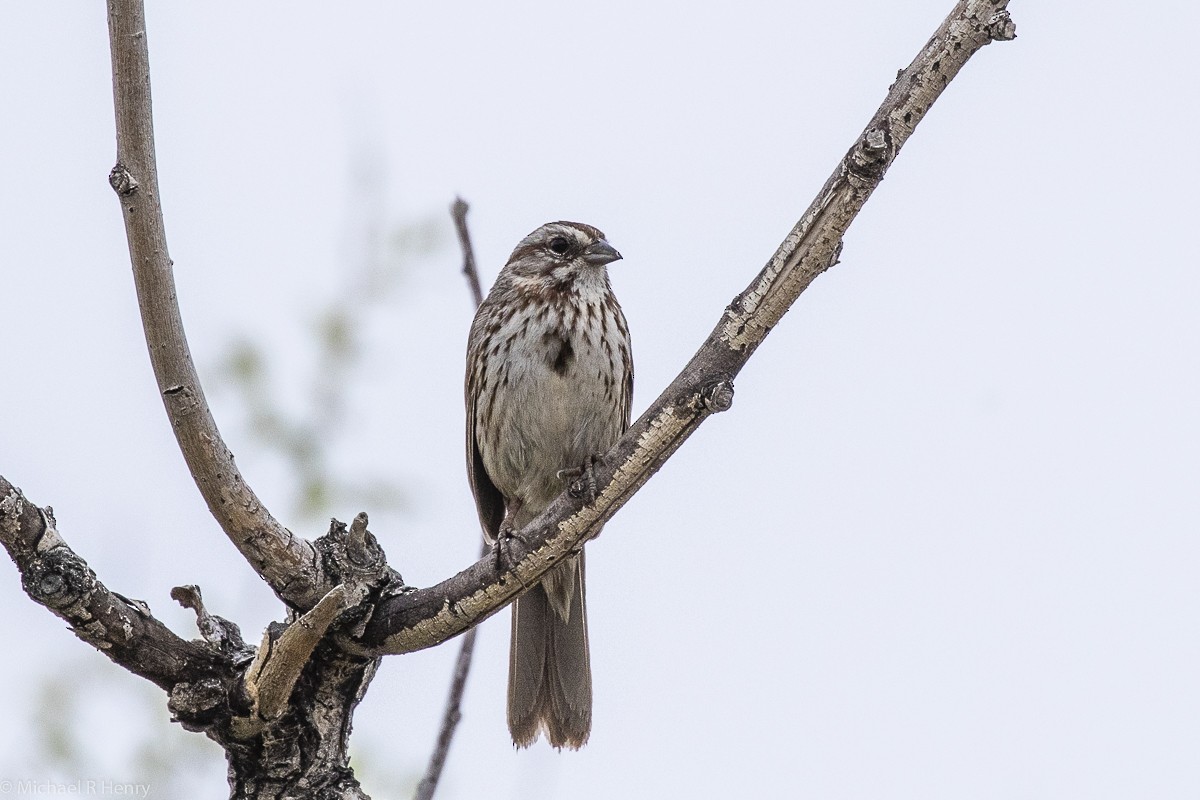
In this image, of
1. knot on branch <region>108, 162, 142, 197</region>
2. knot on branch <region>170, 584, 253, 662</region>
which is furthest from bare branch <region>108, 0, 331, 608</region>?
knot on branch <region>170, 584, 253, 662</region>

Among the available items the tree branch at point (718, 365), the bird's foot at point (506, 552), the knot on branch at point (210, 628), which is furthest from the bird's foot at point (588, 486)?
the knot on branch at point (210, 628)

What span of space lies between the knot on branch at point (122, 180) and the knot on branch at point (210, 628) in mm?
1207

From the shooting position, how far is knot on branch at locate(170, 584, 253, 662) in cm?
391

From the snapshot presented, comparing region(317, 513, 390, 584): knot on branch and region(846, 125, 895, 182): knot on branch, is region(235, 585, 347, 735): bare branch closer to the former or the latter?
region(317, 513, 390, 584): knot on branch

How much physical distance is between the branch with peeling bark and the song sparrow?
129cm

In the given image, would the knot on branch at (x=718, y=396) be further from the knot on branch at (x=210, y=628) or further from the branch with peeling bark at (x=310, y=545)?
the knot on branch at (x=210, y=628)

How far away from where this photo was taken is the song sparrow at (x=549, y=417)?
5.60 metres

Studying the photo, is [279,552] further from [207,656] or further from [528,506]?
[528,506]

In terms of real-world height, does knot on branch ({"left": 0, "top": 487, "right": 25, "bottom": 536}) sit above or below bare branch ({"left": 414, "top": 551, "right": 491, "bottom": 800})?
above

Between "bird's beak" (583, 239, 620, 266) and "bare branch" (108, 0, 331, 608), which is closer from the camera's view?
"bare branch" (108, 0, 331, 608)

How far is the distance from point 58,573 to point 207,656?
0.55m

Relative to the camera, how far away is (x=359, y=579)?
13.6ft

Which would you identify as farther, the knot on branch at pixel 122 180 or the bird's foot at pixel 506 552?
the bird's foot at pixel 506 552

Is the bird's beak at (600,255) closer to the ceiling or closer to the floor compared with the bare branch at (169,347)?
closer to the ceiling
